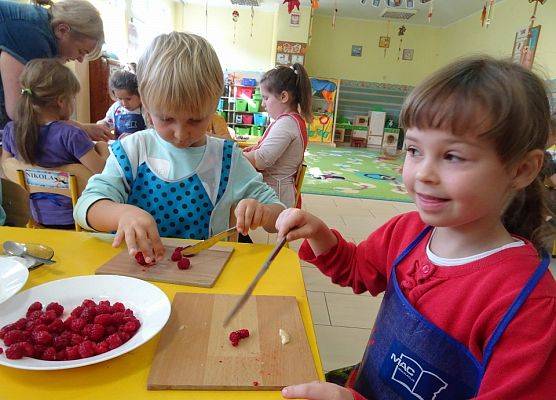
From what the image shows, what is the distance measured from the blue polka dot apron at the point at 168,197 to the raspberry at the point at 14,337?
587 millimetres

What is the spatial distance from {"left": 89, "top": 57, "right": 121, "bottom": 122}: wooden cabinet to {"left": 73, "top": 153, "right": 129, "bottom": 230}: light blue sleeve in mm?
4087

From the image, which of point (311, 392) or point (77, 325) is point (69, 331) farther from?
point (311, 392)

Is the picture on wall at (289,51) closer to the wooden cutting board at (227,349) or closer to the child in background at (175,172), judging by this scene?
the child in background at (175,172)

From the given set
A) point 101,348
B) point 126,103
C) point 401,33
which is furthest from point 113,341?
point 401,33

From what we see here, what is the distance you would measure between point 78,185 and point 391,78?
8945 mm

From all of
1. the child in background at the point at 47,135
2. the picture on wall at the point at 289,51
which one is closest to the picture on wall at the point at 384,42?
the picture on wall at the point at 289,51

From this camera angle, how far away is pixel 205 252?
37.7 inches

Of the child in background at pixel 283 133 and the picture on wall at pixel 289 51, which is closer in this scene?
the child in background at pixel 283 133

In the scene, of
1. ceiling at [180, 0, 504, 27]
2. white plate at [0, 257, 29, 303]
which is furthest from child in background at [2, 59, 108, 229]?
ceiling at [180, 0, 504, 27]

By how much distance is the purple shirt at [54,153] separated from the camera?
65.0 inches

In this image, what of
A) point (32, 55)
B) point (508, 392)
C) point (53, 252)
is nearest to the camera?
point (508, 392)

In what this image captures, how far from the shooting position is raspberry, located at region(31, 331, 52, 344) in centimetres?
57

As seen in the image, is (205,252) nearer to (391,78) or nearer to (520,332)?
(520,332)

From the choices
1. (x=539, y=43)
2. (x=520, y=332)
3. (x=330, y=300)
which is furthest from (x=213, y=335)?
(x=539, y=43)
